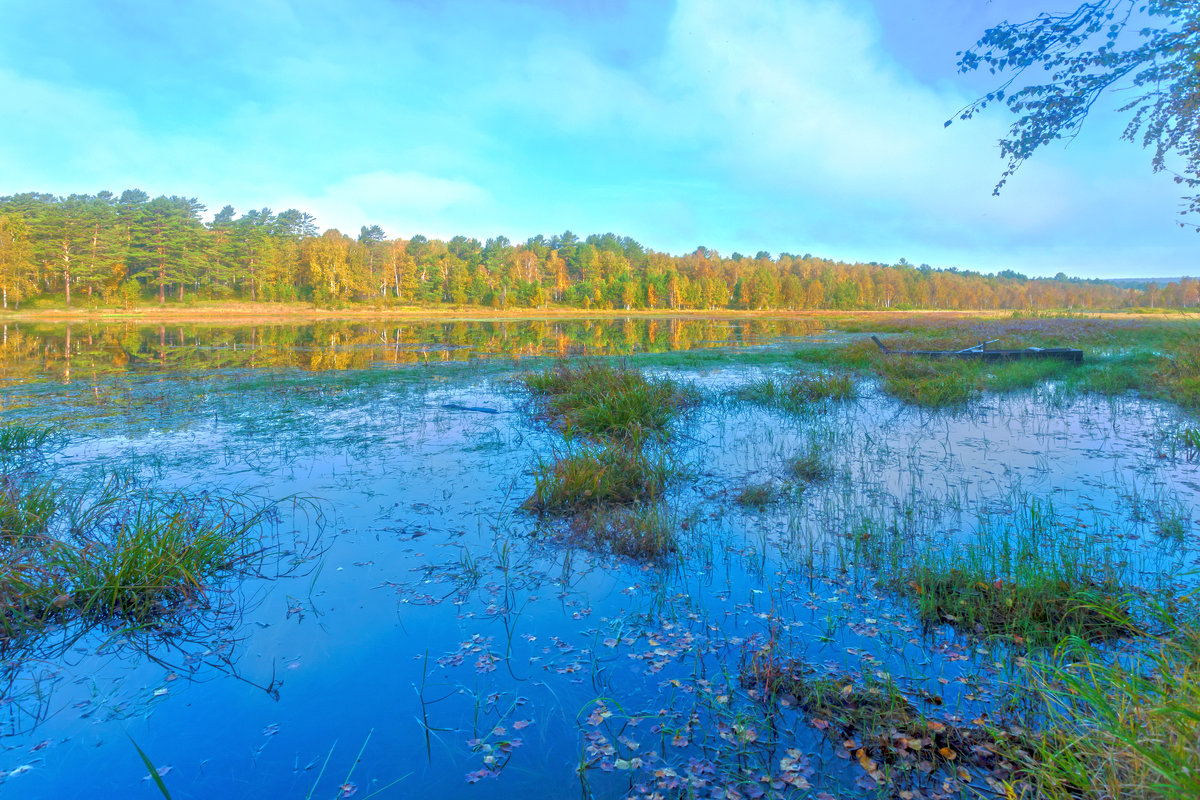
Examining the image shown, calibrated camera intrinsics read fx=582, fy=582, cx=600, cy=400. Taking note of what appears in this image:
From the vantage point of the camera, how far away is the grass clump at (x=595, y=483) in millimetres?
6047

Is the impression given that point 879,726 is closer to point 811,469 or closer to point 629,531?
point 629,531

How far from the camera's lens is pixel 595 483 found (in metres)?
6.17

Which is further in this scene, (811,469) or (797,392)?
(797,392)

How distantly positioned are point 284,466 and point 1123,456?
10873 millimetres

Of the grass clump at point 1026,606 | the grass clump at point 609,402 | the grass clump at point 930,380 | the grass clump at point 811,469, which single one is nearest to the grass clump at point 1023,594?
the grass clump at point 1026,606

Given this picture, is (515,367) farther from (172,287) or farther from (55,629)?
(172,287)

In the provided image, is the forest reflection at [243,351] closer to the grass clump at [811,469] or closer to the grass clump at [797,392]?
the grass clump at [797,392]

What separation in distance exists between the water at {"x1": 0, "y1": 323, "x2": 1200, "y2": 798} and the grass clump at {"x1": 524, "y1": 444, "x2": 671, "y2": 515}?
299mm

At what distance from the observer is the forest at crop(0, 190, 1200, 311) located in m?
58.1

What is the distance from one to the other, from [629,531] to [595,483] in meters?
1.06

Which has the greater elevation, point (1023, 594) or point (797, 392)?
point (797, 392)

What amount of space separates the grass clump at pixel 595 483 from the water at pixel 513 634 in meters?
0.30

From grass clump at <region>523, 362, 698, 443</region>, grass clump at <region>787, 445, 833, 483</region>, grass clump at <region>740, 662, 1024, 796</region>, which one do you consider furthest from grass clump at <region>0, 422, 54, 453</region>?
grass clump at <region>787, 445, 833, 483</region>

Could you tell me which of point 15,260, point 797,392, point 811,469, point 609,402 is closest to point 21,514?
point 609,402
